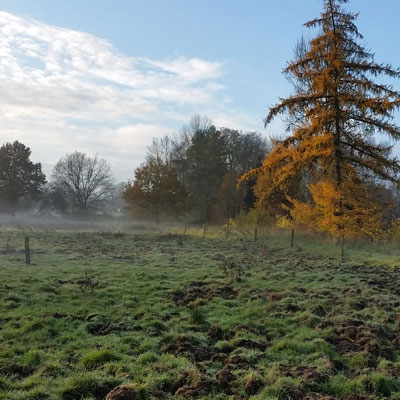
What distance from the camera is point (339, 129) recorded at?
19.2m

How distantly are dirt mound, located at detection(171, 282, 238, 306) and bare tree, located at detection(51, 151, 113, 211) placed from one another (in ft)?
197

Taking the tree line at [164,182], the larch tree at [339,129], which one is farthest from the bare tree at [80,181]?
the larch tree at [339,129]

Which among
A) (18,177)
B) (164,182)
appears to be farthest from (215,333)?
(18,177)

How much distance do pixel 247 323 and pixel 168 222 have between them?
39376 millimetres

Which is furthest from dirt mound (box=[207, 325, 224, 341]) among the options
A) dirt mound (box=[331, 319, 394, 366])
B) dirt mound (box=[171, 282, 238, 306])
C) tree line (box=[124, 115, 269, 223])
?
tree line (box=[124, 115, 269, 223])

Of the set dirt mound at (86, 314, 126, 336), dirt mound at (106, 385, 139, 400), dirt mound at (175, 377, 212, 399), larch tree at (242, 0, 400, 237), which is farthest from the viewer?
larch tree at (242, 0, 400, 237)

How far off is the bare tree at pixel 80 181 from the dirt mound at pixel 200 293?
6014cm

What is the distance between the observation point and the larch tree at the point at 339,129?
18281 millimetres

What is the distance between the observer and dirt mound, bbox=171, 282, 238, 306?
29.8 feet

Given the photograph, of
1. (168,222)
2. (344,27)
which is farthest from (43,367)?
(168,222)

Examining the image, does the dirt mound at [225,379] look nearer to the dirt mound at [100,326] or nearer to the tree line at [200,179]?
the dirt mound at [100,326]

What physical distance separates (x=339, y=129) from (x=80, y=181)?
57.9 m

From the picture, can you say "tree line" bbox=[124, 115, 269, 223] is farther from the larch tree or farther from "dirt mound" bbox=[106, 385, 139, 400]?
"dirt mound" bbox=[106, 385, 139, 400]

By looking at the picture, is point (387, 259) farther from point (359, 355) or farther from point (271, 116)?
point (359, 355)
